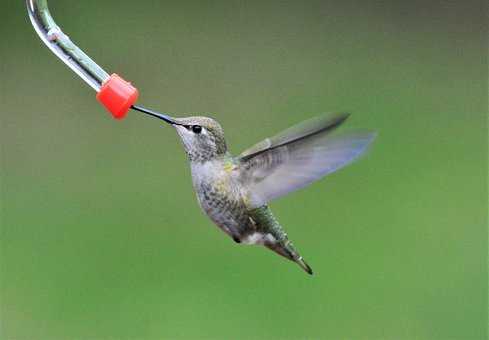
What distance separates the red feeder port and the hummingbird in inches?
6.0

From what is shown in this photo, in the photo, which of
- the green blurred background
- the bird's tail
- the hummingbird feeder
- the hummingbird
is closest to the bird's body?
the hummingbird

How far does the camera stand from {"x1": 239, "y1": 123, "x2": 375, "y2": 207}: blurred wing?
5.37 feet

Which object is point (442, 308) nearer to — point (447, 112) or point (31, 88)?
point (447, 112)

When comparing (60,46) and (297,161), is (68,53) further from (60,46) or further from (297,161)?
(297,161)

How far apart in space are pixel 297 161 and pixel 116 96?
15.9 inches

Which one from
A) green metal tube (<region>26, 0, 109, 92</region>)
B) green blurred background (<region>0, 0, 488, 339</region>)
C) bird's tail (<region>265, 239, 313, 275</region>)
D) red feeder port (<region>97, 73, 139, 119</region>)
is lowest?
red feeder port (<region>97, 73, 139, 119</region>)

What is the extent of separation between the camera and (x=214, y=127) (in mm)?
1817

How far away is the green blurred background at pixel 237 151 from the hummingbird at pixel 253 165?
7.03ft

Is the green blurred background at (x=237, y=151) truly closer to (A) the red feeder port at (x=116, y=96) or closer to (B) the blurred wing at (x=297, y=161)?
(B) the blurred wing at (x=297, y=161)

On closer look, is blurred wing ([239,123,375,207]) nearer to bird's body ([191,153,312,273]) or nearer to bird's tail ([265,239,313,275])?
bird's body ([191,153,312,273])

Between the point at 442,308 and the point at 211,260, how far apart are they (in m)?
1.10

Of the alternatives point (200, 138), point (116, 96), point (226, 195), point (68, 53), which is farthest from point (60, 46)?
point (226, 195)

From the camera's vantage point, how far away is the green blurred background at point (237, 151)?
13.3ft

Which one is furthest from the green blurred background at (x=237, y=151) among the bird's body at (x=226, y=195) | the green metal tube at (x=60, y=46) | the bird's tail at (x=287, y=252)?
the green metal tube at (x=60, y=46)
